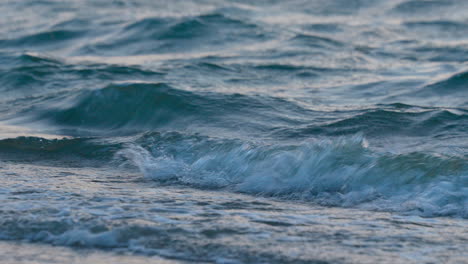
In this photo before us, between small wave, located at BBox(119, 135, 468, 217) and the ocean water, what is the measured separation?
0.05 feet

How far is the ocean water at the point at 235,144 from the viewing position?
11.3ft

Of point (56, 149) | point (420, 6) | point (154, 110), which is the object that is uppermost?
point (420, 6)

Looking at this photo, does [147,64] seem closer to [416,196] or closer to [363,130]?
[363,130]

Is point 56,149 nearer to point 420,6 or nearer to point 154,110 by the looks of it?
point 154,110

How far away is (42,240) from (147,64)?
21.4 ft

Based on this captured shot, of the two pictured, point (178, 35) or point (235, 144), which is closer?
point (235, 144)

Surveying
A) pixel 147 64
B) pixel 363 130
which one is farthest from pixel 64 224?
pixel 147 64

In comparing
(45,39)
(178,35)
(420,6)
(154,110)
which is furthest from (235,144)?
(420,6)

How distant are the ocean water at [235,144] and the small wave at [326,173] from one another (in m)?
0.02

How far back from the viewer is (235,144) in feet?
17.6

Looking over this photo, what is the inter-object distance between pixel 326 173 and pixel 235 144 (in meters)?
1.02

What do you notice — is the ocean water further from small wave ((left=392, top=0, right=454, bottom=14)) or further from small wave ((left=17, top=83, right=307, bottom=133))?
small wave ((left=392, top=0, right=454, bottom=14))

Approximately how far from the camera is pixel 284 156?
4.90m

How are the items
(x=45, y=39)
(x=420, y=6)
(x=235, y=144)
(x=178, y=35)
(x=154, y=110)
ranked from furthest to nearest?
(x=420, y=6), (x=45, y=39), (x=178, y=35), (x=154, y=110), (x=235, y=144)
